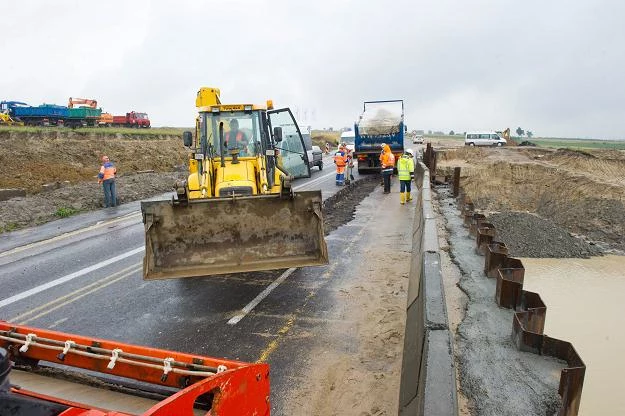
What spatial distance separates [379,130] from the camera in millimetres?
24125

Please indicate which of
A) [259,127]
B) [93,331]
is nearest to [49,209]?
[259,127]

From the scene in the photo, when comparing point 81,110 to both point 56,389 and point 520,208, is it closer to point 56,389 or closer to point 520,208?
point 520,208

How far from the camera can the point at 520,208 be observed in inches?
928

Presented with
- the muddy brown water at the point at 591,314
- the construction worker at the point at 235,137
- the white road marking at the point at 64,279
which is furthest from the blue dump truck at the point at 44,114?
the muddy brown water at the point at 591,314

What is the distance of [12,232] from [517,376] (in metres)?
12.9

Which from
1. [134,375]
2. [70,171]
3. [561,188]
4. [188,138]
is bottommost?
[561,188]

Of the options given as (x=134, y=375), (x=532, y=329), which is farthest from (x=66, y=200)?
(x=532, y=329)

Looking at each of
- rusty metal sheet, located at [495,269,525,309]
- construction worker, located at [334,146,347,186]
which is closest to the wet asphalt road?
rusty metal sheet, located at [495,269,525,309]

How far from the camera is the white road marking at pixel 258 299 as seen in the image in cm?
637

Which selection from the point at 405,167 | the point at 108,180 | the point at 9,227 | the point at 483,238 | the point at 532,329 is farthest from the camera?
the point at 108,180

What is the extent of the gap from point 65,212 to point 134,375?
13719 mm

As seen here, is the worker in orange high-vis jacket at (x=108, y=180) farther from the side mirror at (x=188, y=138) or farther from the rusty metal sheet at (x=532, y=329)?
the rusty metal sheet at (x=532, y=329)

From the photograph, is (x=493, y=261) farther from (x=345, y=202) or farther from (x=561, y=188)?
(x=561, y=188)

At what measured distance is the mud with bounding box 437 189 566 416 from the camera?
4051 mm
